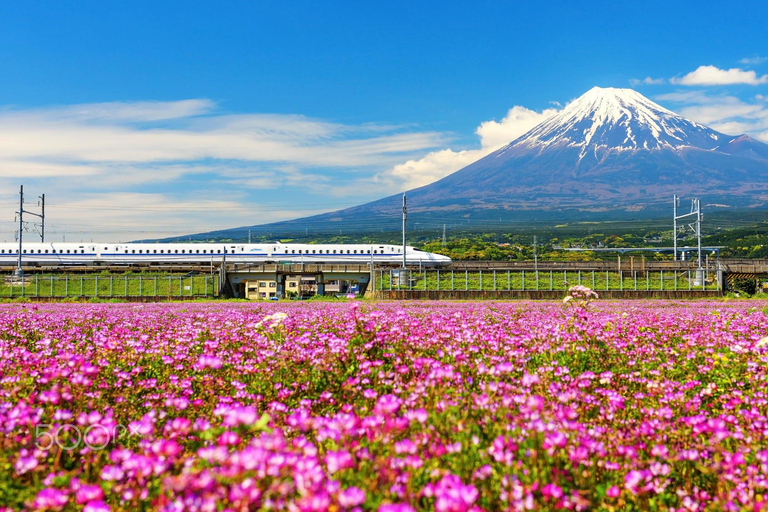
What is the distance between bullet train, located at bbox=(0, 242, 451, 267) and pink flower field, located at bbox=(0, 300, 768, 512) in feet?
202

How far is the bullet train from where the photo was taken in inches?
Answer: 2736

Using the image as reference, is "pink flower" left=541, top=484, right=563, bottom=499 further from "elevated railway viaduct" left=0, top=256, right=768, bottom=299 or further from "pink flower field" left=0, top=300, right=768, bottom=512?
"elevated railway viaduct" left=0, top=256, right=768, bottom=299

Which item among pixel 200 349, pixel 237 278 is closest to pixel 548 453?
pixel 200 349

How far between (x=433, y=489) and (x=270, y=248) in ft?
232

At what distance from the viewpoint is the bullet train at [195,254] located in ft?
228

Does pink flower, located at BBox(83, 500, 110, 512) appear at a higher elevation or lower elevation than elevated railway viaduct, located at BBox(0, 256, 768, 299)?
lower

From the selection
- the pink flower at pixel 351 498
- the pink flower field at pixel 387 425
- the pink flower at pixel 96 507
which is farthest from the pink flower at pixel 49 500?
the pink flower at pixel 351 498

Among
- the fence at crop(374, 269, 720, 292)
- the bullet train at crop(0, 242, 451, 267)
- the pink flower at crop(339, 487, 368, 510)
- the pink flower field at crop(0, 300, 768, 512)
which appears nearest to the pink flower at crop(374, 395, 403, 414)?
the pink flower field at crop(0, 300, 768, 512)

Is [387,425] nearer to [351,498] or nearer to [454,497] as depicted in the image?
[454,497]

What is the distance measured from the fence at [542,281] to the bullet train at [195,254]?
21406mm

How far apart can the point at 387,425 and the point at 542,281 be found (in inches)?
1690

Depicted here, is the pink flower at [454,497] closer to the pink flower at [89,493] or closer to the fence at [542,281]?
the pink flower at [89,493]

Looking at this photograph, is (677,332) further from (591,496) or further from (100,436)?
(100,436)

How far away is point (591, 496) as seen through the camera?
3.39m
